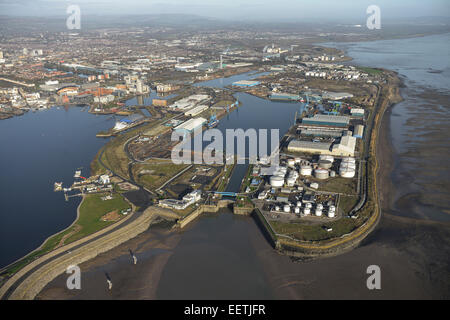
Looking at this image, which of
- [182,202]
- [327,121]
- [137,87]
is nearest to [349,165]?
[327,121]

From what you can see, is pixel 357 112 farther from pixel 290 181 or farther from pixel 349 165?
pixel 290 181

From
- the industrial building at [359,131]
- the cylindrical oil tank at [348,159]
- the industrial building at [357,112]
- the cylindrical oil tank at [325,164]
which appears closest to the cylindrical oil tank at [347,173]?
the cylindrical oil tank at [325,164]

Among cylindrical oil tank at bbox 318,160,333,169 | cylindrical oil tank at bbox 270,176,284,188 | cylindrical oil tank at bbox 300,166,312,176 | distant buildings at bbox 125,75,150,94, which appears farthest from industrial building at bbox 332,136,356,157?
distant buildings at bbox 125,75,150,94

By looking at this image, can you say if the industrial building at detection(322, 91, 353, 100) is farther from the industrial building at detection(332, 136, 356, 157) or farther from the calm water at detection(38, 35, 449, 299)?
the calm water at detection(38, 35, 449, 299)

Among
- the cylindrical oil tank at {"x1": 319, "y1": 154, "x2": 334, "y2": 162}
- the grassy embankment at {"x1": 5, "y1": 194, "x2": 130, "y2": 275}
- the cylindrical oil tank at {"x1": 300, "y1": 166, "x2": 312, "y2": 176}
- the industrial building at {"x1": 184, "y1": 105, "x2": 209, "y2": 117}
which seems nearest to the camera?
the grassy embankment at {"x1": 5, "y1": 194, "x2": 130, "y2": 275}

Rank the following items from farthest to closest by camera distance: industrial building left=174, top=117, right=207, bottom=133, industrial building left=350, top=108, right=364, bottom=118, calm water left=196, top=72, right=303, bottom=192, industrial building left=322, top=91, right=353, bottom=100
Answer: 1. industrial building left=322, top=91, right=353, bottom=100
2. industrial building left=350, top=108, right=364, bottom=118
3. calm water left=196, top=72, right=303, bottom=192
4. industrial building left=174, top=117, right=207, bottom=133

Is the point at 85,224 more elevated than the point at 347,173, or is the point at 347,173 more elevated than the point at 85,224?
the point at 347,173
